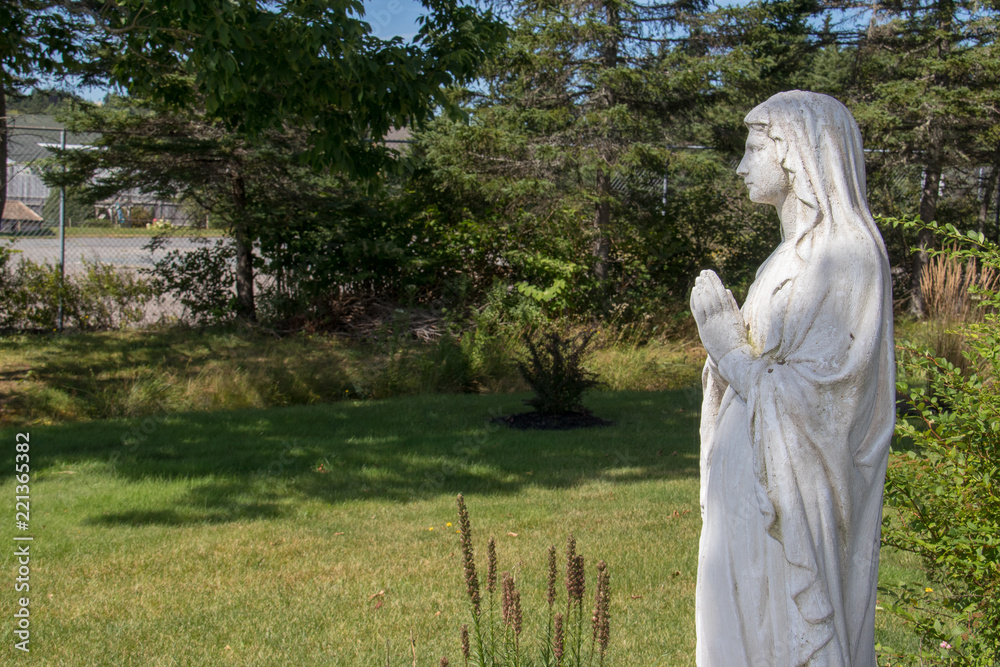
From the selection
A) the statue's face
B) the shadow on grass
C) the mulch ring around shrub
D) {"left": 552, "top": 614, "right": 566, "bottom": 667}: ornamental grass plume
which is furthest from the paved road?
the statue's face

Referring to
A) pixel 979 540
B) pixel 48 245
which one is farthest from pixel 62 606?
pixel 48 245

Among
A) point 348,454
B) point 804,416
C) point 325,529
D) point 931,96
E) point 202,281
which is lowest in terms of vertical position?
point 325,529

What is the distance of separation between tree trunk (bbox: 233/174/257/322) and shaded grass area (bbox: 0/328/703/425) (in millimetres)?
752

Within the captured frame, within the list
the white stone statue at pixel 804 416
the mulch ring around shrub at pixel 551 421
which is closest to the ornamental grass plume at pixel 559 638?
the white stone statue at pixel 804 416

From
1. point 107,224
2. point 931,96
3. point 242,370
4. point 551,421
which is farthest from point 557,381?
point 107,224

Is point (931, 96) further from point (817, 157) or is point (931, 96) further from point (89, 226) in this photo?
point (89, 226)

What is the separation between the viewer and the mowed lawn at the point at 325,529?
4.19m

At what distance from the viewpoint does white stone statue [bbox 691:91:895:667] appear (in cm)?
189

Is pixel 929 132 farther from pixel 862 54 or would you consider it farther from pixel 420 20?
pixel 420 20

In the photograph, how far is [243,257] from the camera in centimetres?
1291

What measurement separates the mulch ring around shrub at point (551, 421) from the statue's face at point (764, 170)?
6.52 m

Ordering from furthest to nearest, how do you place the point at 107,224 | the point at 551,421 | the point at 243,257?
the point at 107,224
the point at 243,257
the point at 551,421

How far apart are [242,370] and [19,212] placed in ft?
27.0

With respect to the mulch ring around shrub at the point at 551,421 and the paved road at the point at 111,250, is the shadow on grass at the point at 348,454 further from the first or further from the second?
the paved road at the point at 111,250
